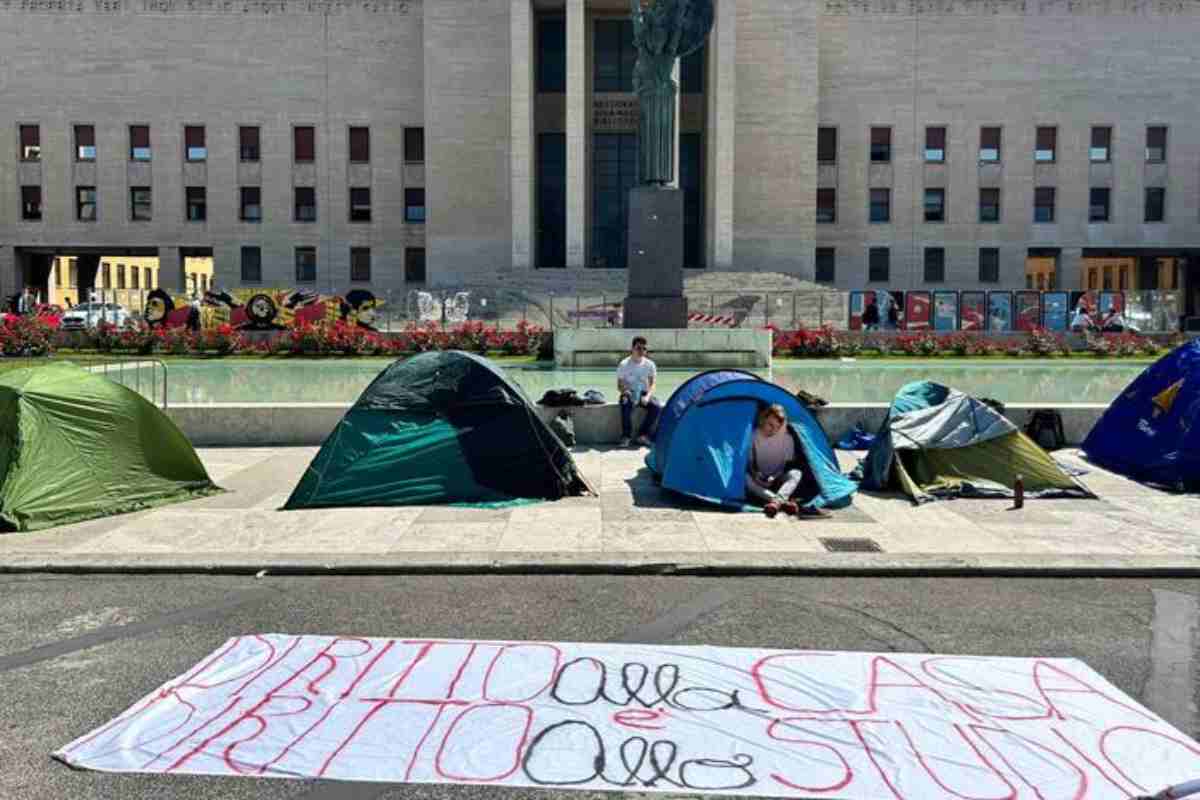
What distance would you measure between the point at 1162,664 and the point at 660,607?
336cm

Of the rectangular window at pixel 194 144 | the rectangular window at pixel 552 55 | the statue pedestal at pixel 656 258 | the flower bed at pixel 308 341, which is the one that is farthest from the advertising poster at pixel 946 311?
the rectangular window at pixel 194 144

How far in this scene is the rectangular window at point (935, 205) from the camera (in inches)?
2242

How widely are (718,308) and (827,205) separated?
18759 mm

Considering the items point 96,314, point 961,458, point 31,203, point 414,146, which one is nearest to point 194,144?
point 31,203

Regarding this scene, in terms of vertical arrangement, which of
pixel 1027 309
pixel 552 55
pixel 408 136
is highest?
pixel 552 55

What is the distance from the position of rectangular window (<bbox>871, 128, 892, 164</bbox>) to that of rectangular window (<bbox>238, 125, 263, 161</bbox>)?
35.8m

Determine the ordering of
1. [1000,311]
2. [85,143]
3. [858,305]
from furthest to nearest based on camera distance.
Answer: [85,143]
[858,305]
[1000,311]

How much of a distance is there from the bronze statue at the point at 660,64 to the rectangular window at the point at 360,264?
3519cm

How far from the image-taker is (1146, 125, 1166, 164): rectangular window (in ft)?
186

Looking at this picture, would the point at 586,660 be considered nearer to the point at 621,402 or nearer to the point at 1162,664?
the point at 1162,664

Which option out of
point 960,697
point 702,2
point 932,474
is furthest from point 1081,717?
point 702,2

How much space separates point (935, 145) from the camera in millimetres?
56625

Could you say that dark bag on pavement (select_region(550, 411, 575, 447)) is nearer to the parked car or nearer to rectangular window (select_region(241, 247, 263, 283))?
the parked car

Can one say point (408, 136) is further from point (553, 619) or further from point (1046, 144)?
point (553, 619)
